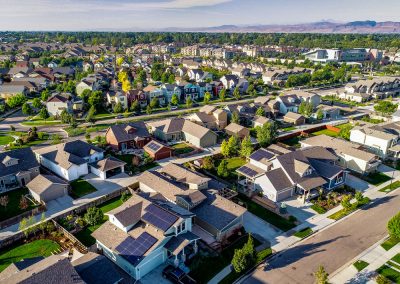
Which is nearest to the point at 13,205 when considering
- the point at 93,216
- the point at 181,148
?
the point at 93,216

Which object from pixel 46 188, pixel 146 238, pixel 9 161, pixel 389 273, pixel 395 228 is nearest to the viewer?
pixel 146 238

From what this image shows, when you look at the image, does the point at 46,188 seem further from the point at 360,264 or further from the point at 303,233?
the point at 360,264

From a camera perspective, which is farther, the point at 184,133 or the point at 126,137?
the point at 184,133

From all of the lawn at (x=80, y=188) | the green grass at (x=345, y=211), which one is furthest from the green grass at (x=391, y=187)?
the lawn at (x=80, y=188)

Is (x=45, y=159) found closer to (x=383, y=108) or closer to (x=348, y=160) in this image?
(x=348, y=160)

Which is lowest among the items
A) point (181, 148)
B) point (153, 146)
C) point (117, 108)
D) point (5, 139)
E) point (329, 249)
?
point (329, 249)

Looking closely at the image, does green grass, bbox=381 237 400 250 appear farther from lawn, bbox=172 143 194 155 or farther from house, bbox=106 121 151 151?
house, bbox=106 121 151 151

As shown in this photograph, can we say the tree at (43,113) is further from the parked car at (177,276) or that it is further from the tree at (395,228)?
the tree at (395,228)

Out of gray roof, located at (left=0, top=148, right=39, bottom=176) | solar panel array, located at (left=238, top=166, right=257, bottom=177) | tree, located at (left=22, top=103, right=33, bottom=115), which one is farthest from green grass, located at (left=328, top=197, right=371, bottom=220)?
tree, located at (left=22, top=103, right=33, bottom=115)
